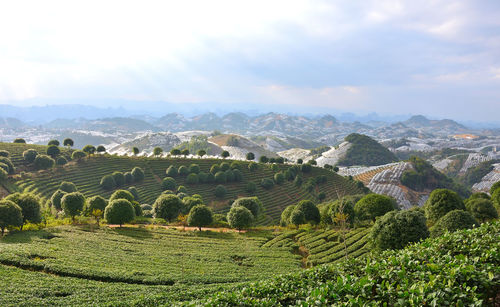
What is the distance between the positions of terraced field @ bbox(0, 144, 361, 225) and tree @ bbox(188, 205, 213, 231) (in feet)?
83.9

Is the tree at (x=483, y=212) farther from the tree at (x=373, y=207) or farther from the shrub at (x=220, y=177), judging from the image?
the shrub at (x=220, y=177)

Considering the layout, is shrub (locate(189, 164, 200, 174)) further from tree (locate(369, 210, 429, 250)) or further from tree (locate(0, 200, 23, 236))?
tree (locate(369, 210, 429, 250))

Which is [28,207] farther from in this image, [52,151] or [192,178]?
[52,151]

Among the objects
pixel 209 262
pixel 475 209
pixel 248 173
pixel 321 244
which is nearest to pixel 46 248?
pixel 209 262

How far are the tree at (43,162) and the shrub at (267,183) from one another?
54.3 metres

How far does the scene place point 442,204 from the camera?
104 ft

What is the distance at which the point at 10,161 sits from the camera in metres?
62.6

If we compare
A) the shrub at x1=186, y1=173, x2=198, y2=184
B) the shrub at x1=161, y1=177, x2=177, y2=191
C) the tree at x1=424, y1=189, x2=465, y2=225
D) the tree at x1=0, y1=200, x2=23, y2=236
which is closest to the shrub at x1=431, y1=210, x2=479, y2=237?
the tree at x1=424, y1=189, x2=465, y2=225

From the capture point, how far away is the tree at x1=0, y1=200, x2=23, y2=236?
26703 millimetres

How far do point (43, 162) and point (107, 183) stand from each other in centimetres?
1572

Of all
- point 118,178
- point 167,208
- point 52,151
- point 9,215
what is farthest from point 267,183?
point 52,151

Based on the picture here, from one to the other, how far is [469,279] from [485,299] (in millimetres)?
585

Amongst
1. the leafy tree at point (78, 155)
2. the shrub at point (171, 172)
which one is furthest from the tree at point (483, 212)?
the leafy tree at point (78, 155)

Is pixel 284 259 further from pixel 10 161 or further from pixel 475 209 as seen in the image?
pixel 10 161
